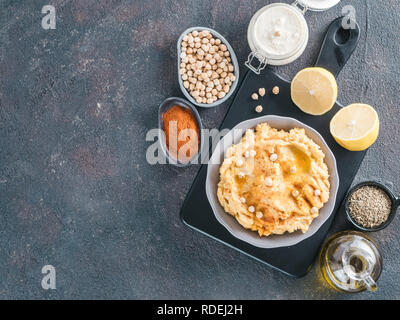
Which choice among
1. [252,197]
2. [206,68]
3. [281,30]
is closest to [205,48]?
[206,68]

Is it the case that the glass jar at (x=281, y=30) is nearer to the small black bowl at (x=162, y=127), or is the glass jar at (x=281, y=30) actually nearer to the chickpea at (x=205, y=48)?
the chickpea at (x=205, y=48)

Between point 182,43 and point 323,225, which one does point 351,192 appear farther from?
point 182,43

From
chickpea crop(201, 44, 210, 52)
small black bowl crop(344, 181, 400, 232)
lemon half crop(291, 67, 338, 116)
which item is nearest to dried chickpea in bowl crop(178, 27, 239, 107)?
chickpea crop(201, 44, 210, 52)

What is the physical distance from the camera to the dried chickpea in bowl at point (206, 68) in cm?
226

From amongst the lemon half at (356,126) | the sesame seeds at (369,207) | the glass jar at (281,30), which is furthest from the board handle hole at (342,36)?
the sesame seeds at (369,207)

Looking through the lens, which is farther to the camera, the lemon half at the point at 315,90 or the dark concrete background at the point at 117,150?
the dark concrete background at the point at 117,150

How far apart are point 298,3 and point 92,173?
153 centimetres

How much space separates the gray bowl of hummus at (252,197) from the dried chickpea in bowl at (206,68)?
0.28 metres

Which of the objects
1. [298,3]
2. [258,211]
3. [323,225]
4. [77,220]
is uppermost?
[298,3]

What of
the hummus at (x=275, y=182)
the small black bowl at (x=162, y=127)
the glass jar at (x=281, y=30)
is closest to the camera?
the hummus at (x=275, y=182)

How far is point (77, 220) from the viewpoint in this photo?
235cm
